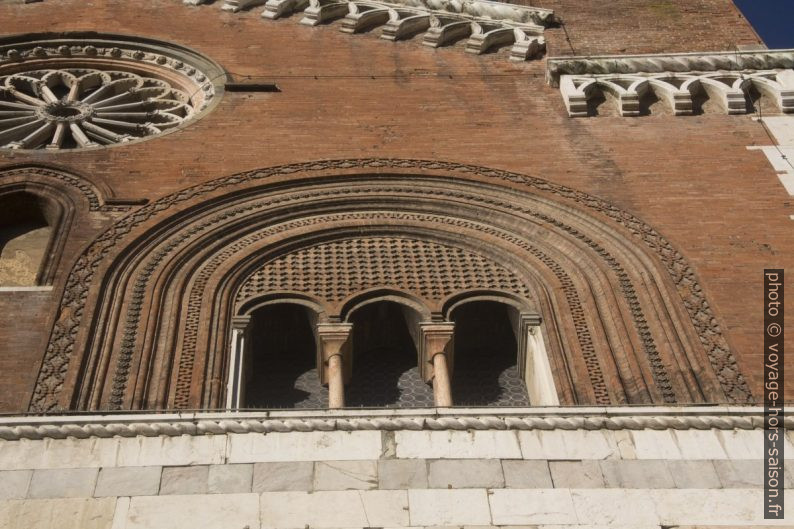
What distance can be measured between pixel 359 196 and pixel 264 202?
→ 924mm

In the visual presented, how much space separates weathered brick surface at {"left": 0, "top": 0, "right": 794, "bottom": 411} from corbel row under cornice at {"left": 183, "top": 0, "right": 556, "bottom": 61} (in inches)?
8.8

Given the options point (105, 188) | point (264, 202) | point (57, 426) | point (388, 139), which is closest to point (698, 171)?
point (388, 139)

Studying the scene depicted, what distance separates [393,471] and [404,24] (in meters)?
9.09

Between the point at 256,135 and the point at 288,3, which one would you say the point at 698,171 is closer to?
the point at 256,135

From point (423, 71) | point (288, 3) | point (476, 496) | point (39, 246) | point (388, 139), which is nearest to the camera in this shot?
point (476, 496)

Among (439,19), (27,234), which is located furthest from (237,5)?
(27,234)

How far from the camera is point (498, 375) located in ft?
32.0

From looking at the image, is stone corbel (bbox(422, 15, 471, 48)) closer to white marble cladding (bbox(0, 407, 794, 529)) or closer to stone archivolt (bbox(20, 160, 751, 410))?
stone archivolt (bbox(20, 160, 751, 410))

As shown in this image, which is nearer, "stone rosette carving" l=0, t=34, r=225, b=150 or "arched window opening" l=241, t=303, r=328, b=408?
"arched window opening" l=241, t=303, r=328, b=408

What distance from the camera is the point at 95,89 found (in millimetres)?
14898

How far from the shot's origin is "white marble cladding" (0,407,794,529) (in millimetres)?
6625

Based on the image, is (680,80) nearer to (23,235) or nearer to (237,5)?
(237,5)

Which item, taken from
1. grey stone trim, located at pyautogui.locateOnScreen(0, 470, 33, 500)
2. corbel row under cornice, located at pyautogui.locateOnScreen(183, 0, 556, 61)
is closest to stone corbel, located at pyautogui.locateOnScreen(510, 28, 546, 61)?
corbel row under cornice, located at pyautogui.locateOnScreen(183, 0, 556, 61)

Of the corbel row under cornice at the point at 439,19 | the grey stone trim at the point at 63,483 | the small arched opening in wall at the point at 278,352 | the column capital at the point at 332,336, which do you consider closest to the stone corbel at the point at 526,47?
the corbel row under cornice at the point at 439,19
